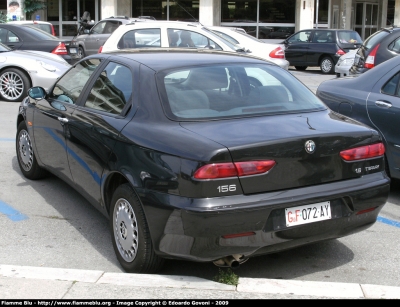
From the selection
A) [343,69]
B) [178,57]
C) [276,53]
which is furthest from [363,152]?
[343,69]

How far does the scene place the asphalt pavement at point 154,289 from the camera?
12.4 feet

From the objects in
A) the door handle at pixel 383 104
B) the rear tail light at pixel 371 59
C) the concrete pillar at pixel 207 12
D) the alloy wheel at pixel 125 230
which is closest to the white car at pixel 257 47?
the rear tail light at pixel 371 59

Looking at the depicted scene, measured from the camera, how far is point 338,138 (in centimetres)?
422

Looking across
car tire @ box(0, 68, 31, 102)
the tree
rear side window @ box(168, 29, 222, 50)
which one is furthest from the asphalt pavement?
the tree

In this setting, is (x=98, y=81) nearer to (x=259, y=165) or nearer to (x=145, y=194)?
(x=145, y=194)

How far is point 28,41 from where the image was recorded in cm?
1550

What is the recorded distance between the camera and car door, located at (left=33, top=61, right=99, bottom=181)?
5539 millimetres

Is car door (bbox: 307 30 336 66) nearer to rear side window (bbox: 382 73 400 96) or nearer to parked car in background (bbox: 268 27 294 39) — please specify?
parked car in background (bbox: 268 27 294 39)

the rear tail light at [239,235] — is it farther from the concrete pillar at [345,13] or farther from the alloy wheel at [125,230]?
the concrete pillar at [345,13]

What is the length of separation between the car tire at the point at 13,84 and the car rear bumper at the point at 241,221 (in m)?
9.28

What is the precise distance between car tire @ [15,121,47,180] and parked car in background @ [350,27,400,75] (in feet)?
21.3

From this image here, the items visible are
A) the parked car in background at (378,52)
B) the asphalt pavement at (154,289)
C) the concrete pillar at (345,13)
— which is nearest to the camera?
the asphalt pavement at (154,289)

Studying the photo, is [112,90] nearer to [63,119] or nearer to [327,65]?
[63,119]

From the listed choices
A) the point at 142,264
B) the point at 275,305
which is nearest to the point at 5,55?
the point at 142,264
